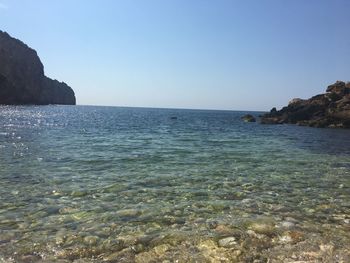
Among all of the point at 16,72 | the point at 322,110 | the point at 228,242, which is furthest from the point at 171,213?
the point at 16,72

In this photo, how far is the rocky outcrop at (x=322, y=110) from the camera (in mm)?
72750

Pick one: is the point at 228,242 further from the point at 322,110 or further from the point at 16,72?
the point at 16,72

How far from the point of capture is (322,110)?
272 feet

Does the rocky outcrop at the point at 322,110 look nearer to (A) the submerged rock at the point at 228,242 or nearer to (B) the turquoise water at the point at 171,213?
(B) the turquoise water at the point at 171,213

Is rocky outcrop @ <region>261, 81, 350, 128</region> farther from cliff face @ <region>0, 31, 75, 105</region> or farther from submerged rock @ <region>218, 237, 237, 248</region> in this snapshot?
cliff face @ <region>0, 31, 75, 105</region>

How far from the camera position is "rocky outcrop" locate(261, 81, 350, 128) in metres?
72.8

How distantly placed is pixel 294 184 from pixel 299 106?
84045 millimetres

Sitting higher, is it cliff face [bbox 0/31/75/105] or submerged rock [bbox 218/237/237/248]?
cliff face [bbox 0/31/75/105]

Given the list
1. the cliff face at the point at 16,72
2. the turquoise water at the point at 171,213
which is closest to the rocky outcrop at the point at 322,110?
the turquoise water at the point at 171,213

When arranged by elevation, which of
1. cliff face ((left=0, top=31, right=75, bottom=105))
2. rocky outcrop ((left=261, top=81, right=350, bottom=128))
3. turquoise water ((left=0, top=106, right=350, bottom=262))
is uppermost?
cliff face ((left=0, top=31, right=75, bottom=105))

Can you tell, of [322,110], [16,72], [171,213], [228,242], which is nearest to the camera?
[228,242]

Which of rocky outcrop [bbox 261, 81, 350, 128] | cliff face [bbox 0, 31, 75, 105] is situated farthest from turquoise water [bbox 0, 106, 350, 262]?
cliff face [bbox 0, 31, 75, 105]

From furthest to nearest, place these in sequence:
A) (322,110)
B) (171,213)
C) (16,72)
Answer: (16,72) < (322,110) < (171,213)

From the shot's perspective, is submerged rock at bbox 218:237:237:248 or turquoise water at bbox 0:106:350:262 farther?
submerged rock at bbox 218:237:237:248
